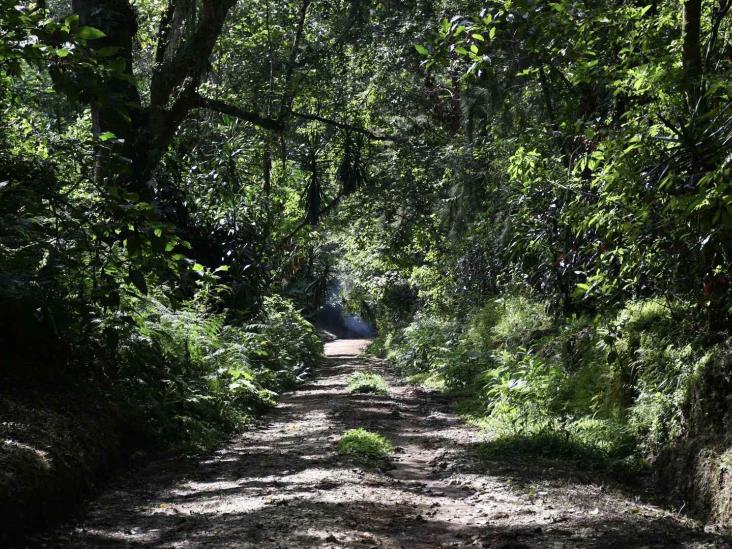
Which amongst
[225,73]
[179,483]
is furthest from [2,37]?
[225,73]

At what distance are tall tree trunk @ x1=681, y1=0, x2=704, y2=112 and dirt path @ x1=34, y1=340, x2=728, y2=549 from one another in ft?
11.1

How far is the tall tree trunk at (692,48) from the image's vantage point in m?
5.83

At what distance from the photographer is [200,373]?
33.0 ft

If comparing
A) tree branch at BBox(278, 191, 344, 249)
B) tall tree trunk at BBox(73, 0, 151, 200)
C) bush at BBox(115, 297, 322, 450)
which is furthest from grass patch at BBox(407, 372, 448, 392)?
tall tree trunk at BBox(73, 0, 151, 200)

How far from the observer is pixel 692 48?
19.7 ft

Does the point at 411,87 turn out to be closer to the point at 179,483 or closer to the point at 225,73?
the point at 225,73

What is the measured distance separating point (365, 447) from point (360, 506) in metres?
2.30

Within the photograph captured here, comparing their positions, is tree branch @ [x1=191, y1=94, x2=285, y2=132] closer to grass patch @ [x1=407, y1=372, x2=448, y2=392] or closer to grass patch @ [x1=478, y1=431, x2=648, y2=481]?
grass patch @ [x1=407, y1=372, x2=448, y2=392]

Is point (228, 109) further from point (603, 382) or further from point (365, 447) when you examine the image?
point (603, 382)

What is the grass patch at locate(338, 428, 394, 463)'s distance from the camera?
773 cm

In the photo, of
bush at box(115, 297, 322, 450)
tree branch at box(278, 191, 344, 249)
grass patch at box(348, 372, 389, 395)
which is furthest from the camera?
tree branch at box(278, 191, 344, 249)

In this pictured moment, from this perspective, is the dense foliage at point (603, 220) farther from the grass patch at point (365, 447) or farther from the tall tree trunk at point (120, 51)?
the tall tree trunk at point (120, 51)

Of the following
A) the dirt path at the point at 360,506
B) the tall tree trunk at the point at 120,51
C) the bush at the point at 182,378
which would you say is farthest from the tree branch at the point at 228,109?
the dirt path at the point at 360,506

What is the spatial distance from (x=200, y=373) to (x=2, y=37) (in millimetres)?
6200
